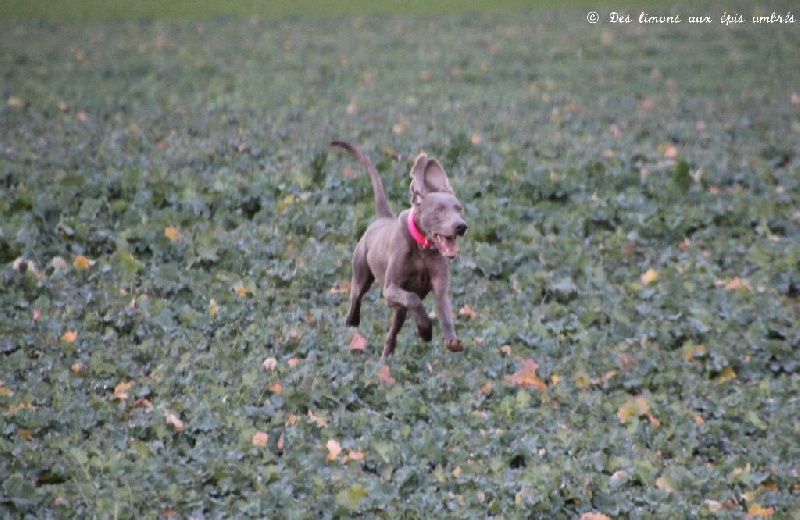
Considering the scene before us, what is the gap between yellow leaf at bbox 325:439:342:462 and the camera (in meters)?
6.80

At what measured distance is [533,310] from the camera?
365 inches

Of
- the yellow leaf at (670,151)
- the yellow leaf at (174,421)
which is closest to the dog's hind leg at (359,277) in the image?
the yellow leaf at (174,421)

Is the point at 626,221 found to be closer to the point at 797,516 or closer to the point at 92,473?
the point at 797,516

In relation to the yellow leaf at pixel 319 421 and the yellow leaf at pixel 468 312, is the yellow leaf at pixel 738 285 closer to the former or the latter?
the yellow leaf at pixel 468 312

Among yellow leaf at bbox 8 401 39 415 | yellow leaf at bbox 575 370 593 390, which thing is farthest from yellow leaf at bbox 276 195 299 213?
yellow leaf at bbox 8 401 39 415

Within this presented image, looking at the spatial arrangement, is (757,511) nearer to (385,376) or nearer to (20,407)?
(385,376)

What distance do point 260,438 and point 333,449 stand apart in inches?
16.5

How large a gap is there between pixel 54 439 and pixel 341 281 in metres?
3.14

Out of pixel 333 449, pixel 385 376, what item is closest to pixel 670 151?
pixel 385 376

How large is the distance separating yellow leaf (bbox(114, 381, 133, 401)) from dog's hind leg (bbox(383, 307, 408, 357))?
159cm

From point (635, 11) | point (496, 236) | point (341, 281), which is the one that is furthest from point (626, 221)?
point (635, 11)

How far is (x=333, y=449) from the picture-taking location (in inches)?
271

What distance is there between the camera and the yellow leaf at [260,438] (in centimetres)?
688

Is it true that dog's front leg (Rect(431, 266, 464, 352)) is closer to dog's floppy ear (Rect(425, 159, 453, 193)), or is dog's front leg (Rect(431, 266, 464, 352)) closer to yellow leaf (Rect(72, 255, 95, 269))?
dog's floppy ear (Rect(425, 159, 453, 193))
